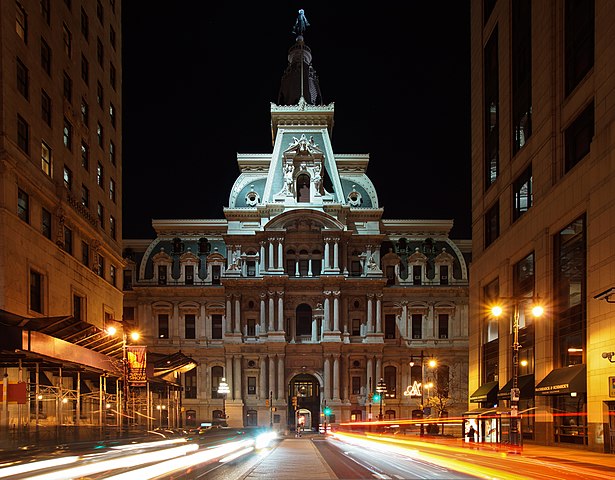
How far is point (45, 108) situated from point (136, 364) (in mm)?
15120

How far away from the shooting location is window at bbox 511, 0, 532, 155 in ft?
155

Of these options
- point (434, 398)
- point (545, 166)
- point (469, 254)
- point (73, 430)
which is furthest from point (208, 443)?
point (469, 254)

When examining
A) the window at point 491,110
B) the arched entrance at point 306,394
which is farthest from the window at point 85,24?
the arched entrance at point 306,394

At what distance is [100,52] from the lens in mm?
58531

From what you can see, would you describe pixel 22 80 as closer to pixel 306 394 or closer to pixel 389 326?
pixel 306 394

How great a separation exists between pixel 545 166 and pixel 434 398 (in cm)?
5186

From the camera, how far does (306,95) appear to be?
116312 millimetres

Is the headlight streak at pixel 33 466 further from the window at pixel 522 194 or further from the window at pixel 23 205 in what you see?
the window at pixel 522 194

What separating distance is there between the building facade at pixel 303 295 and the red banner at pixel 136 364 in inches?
2178

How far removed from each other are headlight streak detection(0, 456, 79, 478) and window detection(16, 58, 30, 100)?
30.8 meters

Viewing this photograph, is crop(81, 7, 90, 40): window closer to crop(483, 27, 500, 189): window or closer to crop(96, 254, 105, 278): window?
crop(96, 254, 105, 278): window

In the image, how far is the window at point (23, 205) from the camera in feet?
135

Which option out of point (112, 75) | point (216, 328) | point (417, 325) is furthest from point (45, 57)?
point (417, 325)

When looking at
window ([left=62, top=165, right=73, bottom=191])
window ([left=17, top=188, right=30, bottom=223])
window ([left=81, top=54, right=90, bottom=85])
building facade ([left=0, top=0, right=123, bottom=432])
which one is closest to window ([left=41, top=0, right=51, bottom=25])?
building facade ([left=0, top=0, right=123, bottom=432])
